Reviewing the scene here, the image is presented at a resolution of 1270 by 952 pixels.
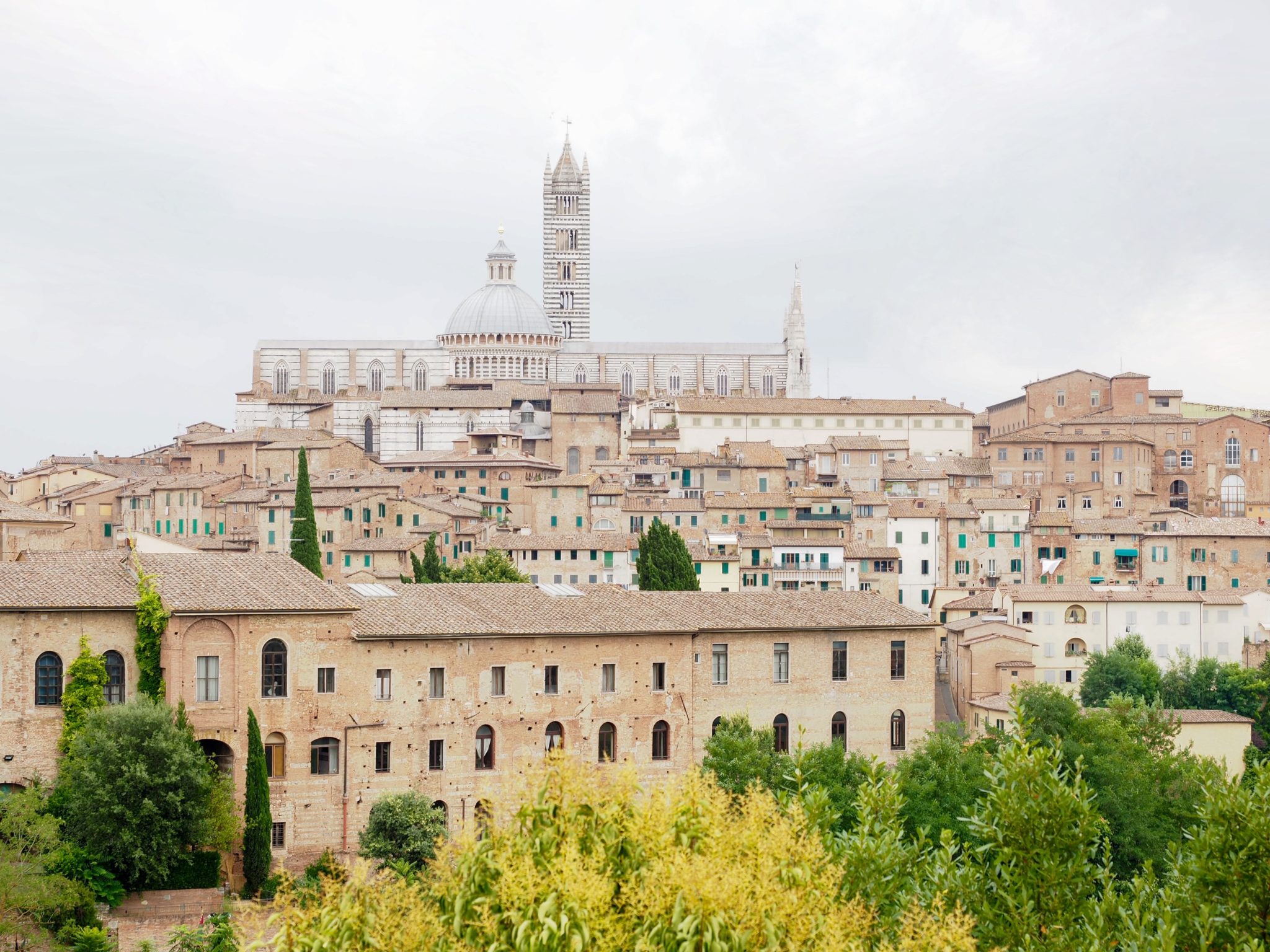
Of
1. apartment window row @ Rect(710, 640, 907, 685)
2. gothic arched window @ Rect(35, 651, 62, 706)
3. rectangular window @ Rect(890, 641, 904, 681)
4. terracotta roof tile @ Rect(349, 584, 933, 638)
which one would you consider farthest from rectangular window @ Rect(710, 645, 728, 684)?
gothic arched window @ Rect(35, 651, 62, 706)

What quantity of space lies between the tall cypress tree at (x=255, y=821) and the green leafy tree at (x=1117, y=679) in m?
24.9


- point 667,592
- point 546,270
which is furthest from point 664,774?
point 546,270

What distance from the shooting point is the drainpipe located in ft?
87.7

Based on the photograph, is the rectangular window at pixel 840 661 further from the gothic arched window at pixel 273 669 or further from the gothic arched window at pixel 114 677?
the gothic arched window at pixel 114 677

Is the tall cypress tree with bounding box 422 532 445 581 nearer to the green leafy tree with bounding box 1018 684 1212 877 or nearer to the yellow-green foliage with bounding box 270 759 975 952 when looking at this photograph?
the green leafy tree with bounding box 1018 684 1212 877

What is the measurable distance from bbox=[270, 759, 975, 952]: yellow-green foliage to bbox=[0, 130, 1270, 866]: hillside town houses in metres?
1.55

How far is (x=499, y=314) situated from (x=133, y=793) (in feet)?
229

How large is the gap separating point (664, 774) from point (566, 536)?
81.5ft

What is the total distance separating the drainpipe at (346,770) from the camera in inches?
1052

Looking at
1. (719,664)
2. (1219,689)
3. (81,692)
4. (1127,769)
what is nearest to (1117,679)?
(1219,689)

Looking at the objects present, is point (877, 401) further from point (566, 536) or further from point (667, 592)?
point (667, 592)

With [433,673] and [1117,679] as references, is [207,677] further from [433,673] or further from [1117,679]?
[1117,679]

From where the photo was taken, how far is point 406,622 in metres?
28.0

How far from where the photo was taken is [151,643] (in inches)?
1027
